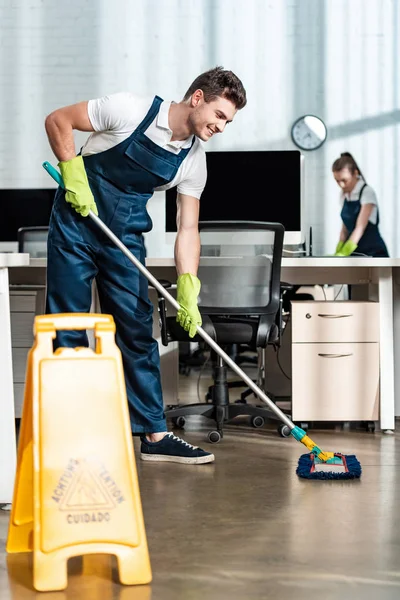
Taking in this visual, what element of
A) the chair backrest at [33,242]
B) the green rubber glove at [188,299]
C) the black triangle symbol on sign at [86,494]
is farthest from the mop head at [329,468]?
the chair backrest at [33,242]

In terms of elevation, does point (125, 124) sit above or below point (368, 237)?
above

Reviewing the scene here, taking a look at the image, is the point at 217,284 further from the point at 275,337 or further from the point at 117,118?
the point at 117,118

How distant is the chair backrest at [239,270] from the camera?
A: 10.3 feet

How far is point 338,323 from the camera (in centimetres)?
331

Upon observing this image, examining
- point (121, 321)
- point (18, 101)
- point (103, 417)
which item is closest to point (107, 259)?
point (121, 321)

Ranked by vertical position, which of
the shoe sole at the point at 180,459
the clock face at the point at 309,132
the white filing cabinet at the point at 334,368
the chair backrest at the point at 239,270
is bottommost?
the shoe sole at the point at 180,459

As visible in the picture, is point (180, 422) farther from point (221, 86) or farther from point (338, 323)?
point (221, 86)

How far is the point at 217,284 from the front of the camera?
321 cm

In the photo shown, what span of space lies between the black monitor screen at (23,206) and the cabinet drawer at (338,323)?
1.53m

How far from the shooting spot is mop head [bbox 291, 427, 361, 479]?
2434 mm

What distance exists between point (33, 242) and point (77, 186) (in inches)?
61.3

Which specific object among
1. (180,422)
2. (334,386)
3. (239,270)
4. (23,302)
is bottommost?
(180,422)

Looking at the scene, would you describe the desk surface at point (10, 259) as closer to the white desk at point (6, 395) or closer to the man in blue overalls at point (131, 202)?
the white desk at point (6, 395)

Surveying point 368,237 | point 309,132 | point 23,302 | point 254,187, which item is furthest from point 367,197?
point 23,302
